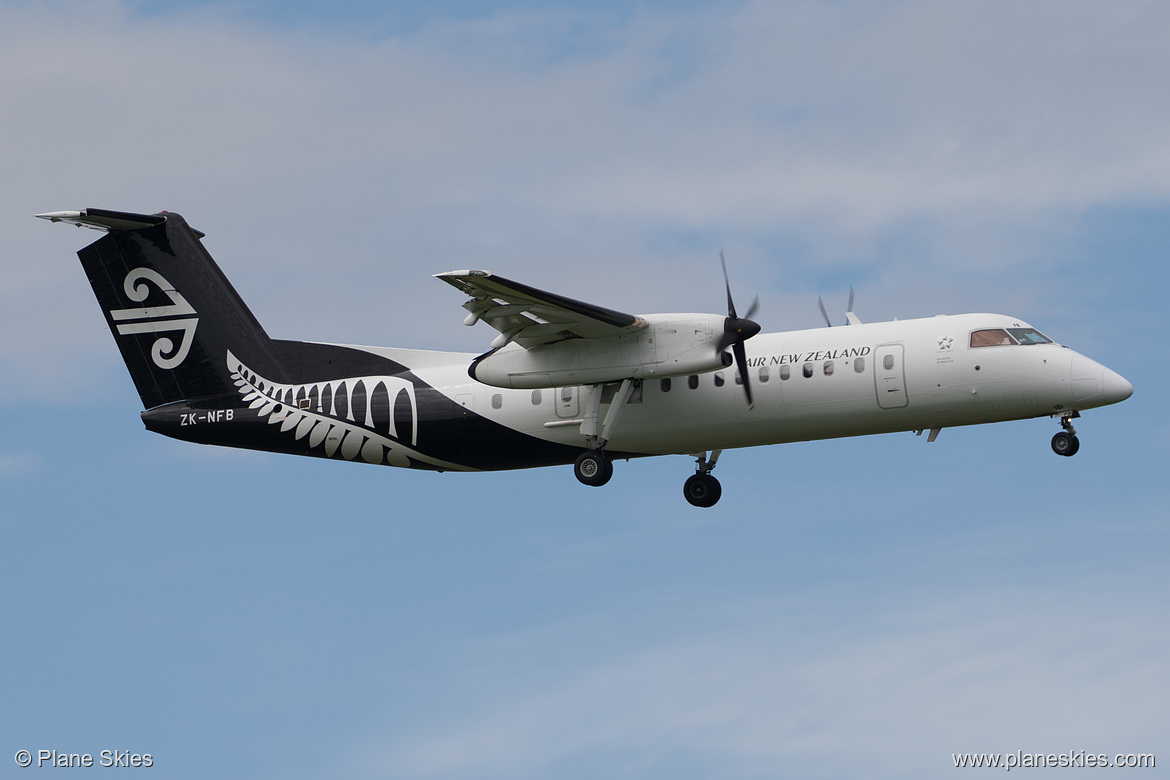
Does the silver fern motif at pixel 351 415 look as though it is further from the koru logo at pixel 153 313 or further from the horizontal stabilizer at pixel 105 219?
the horizontal stabilizer at pixel 105 219

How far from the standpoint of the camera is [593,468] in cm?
2277

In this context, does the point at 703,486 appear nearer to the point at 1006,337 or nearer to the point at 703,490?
the point at 703,490

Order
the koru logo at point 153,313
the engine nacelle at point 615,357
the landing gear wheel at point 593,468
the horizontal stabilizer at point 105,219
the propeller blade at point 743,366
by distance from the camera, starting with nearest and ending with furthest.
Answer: the engine nacelle at point 615,357 < the propeller blade at point 743,366 < the landing gear wheel at point 593,468 < the horizontal stabilizer at point 105,219 < the koru logo at point 153,313

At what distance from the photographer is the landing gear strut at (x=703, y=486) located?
80.7ft

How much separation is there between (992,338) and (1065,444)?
6.49 feet

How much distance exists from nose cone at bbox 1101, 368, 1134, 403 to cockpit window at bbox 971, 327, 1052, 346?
1018 mm

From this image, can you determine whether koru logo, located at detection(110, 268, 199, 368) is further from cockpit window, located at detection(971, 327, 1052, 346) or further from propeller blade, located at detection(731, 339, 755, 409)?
cockpit window, located at detection(971, 327, 1052, 346)

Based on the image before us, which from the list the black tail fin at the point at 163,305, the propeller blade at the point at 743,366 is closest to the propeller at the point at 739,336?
the propeller blade at the point at 743,366

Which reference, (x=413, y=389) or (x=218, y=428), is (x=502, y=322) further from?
(x=218, y=428)

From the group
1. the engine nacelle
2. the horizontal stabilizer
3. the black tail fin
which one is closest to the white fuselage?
the engine nacelle

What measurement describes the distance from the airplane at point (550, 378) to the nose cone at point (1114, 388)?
0.02m

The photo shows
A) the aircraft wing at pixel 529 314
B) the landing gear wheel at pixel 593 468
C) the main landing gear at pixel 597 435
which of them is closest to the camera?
the aircraft wing at pixel 529 314

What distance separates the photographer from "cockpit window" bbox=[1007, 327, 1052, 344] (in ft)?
71.3

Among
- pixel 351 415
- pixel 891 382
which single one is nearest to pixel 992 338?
pixel 891 382
